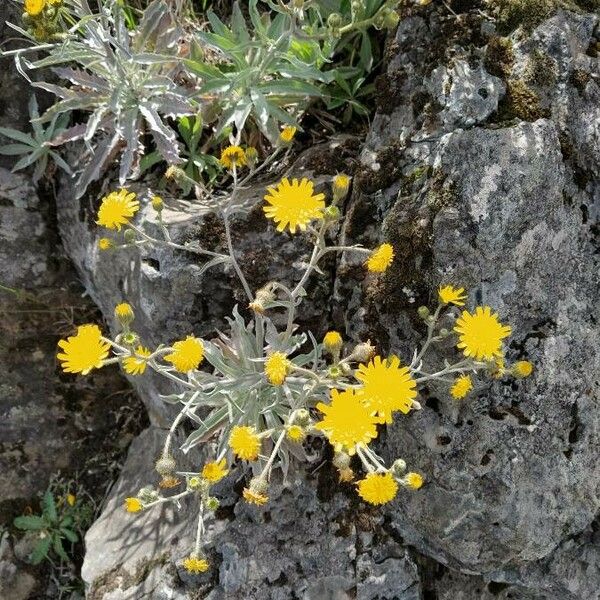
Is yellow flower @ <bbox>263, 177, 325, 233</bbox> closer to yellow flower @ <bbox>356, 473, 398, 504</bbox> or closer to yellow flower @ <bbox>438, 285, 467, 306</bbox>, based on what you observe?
yellow flower @ <bbox>438, 285, 467, 306</bbox>

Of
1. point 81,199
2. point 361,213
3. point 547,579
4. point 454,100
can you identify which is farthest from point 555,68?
point 81,199

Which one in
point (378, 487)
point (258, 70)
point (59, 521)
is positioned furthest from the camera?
point (59, 521)

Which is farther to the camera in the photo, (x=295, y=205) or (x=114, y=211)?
(x=114, y=211)

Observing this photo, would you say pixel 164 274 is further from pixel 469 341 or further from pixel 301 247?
pixel 469 341

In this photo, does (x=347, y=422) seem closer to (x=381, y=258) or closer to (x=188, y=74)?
(x=381, y=258)

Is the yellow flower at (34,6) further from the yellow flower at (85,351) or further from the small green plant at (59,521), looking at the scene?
the small green plant at (59,521)

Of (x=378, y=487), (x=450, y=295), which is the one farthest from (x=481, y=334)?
(x=378, y=487)

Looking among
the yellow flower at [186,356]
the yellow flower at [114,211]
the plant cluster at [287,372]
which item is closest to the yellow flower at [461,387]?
the plant cluster at [287,372]
